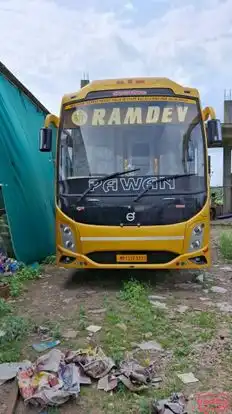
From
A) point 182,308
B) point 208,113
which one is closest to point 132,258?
point 182,308

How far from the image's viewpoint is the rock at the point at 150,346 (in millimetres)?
4184

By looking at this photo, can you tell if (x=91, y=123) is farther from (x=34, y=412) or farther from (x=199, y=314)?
(x=34, y=412)

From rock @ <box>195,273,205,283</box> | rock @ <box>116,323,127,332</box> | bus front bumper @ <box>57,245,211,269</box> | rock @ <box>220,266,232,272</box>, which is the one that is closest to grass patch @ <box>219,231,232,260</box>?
rock @ <box>220,266,232,272</box>

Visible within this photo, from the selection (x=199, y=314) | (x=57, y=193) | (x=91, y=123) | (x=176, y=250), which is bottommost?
(x=199, y=314)

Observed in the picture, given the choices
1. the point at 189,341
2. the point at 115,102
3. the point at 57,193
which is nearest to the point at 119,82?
the point at 115,102

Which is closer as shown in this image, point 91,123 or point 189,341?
point 189,341

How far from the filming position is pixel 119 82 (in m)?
6.53

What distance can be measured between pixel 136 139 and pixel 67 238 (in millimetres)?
1725

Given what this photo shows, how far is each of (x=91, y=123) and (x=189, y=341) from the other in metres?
3.43

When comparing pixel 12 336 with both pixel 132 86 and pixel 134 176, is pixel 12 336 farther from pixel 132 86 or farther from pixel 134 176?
pixel 132 86

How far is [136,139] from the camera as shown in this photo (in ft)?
20.9

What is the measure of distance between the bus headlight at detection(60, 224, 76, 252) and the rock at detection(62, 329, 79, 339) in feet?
5.64

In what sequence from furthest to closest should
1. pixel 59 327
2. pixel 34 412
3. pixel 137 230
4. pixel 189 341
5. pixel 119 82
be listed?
pixel 119 82, pixel 137 230, pixel 59 327, pixel 189 341, pixel 34 412

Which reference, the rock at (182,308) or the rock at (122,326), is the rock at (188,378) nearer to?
the rock at (122,326)
